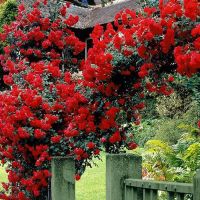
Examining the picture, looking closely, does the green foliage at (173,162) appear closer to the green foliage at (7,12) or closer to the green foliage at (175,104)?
the green foliage at (175,104)

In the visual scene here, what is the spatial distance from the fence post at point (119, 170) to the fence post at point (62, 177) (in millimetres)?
523

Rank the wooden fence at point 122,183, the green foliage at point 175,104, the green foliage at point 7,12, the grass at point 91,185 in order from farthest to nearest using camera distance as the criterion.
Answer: the green foliage at point 7,12, the green foliage at point 175,104, the grass at point 91,185, the wooden fence at point 122,183

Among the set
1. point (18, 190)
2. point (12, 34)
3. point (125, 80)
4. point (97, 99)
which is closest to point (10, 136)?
point (18, 190)

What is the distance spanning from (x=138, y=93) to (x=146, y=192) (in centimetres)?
290

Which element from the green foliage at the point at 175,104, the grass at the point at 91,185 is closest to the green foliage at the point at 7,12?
the green foliage at the point at 175,104

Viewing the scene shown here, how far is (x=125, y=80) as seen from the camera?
5852mm

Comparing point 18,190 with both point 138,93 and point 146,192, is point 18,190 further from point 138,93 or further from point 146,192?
point 146,192

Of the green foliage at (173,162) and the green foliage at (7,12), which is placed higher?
the green foliage at (7,12)

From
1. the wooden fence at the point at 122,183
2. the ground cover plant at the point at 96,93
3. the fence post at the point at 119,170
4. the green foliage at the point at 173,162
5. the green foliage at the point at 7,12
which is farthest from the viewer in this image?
the green foliage at the point at 7,12

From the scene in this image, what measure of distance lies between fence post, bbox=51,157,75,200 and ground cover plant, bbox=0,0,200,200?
5.02 ft

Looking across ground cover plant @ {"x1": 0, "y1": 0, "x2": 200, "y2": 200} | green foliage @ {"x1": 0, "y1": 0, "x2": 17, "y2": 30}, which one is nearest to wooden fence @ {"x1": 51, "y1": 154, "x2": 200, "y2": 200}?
ground cover plant @ {"x1": 0, "y1": 0, "x2": 200, "y2": 200}

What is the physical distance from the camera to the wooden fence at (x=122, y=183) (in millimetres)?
3012

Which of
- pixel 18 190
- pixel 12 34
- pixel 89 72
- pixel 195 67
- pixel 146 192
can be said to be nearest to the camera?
pixel 146 192

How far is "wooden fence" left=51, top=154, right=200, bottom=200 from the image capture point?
9.88 ft
